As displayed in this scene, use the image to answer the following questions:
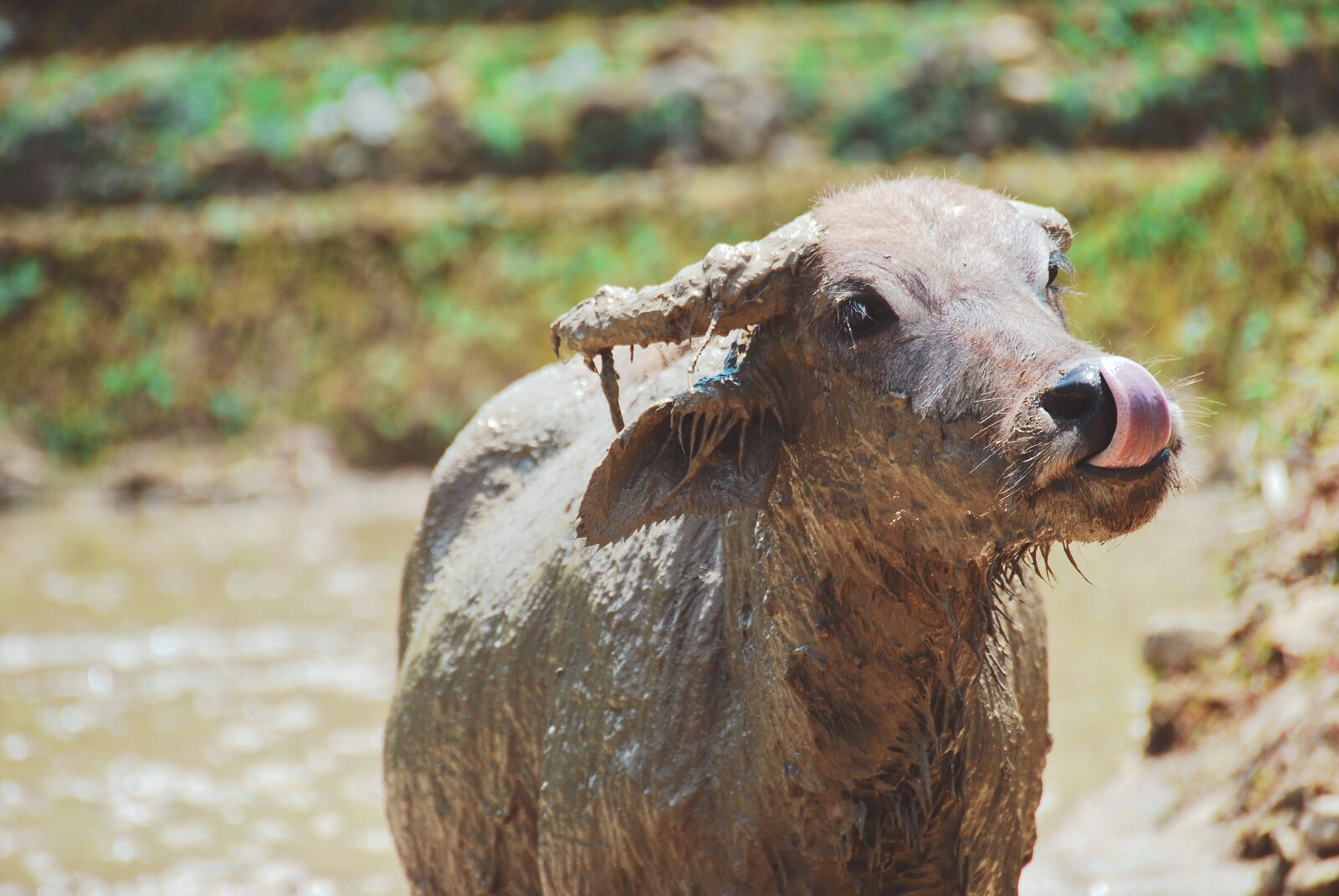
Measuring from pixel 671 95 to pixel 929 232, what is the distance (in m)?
14.1

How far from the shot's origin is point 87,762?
802 centimetres

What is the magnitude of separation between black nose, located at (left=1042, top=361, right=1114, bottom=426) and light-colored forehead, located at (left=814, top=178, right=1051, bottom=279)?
1.34 feet

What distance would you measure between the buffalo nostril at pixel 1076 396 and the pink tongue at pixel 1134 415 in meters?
0.02

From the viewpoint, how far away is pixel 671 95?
54.0 ft

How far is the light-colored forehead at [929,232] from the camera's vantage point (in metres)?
2.74

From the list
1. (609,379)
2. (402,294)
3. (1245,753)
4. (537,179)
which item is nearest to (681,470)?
(609,379)

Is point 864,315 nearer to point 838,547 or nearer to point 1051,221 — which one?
point 838,547

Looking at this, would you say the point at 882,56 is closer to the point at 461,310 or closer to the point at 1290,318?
the point at 461,310

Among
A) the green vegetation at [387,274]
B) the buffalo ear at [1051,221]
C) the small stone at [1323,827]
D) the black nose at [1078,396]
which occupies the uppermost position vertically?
the green vegetation at [387,274]

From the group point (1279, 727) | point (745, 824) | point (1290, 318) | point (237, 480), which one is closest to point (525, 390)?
point (745, 824)

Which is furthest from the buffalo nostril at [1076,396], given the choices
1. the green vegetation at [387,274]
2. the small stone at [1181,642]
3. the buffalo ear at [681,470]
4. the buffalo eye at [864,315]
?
the green vegetation at [387,274]

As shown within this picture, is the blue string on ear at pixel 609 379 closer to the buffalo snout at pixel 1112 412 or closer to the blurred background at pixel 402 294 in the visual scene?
the buffalo snout at pixel 1112 412

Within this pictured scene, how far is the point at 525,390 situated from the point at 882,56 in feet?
42.7

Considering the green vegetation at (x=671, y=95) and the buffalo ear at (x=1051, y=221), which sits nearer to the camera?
the buffalo ear at (x=1051, y=221)
